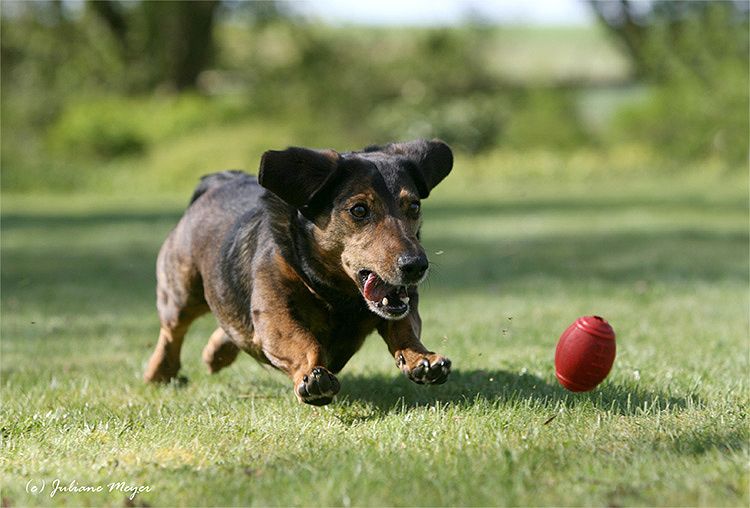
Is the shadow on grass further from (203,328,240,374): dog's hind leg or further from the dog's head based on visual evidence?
(203,328,240,374): dog's hind leg

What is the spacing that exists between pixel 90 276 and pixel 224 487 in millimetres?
8653

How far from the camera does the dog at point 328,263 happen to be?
449 cm

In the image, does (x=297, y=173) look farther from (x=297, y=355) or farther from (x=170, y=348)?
(x=170, y=348)

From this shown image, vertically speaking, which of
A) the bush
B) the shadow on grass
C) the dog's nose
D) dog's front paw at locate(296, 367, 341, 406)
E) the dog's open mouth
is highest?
the dog's nose

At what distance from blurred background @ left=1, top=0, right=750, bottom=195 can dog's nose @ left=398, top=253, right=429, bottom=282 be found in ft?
67.7

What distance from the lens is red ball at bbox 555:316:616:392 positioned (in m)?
4.52

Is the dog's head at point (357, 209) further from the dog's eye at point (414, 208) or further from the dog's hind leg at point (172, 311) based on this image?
the dog's hind leg at point (172, 311)

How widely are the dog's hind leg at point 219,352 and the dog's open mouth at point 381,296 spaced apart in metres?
1.67

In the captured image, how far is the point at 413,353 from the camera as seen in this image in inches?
179

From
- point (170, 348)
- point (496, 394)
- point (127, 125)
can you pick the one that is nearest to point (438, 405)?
point (496, 394)

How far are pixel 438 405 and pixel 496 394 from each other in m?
0.40

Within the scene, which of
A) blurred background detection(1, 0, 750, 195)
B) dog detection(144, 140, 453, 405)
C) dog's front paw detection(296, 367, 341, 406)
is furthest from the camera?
blurred background detection(1, 0, 750, 195)

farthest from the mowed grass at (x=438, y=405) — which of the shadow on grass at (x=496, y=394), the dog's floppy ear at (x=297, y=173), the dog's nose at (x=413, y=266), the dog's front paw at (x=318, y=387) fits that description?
the dog's floppy ear at (x=297, y=173)

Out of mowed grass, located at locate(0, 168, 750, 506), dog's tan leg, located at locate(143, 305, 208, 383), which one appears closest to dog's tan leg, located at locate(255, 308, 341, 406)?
mowed grass, located at locate(0, 168, 750, 506)
